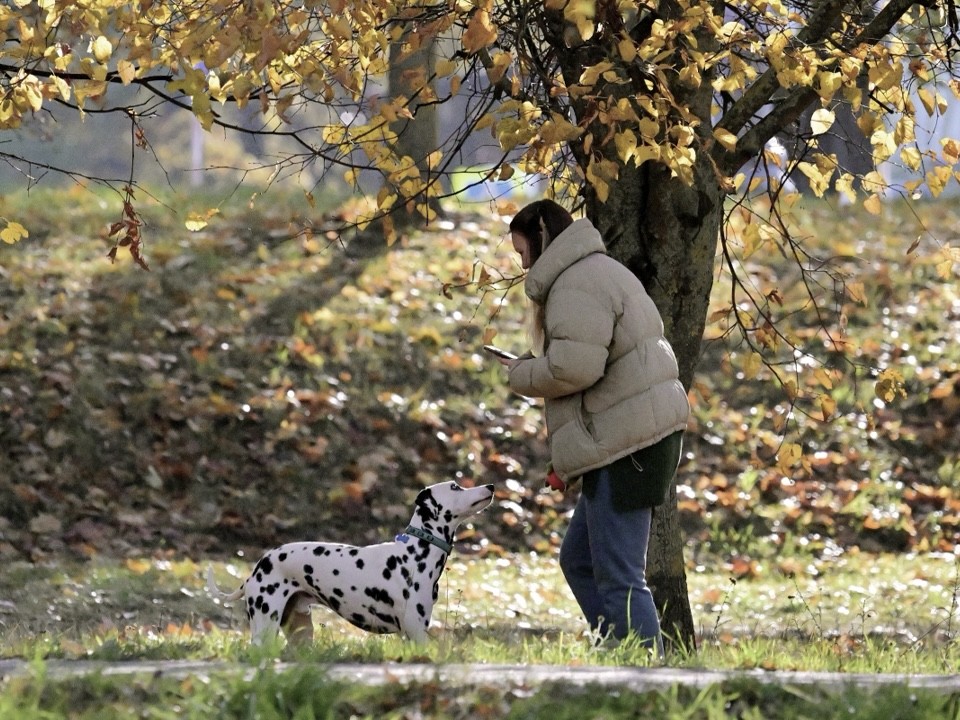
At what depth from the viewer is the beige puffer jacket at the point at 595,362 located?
5.01 metres

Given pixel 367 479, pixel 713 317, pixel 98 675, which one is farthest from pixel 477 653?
pixel 367 479

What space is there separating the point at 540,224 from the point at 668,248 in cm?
120

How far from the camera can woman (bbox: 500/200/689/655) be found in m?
5.02

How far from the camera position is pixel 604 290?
199 inches

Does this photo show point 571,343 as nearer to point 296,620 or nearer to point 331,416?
point 296,620

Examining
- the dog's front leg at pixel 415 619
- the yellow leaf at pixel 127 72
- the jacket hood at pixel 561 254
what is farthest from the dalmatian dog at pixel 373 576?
the yellow leaf at pixel 127 72

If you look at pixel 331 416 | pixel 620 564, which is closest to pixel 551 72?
pixel 620 564

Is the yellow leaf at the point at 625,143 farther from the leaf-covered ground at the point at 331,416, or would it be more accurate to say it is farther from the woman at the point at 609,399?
the leaf-covered ground at the point at 331,416

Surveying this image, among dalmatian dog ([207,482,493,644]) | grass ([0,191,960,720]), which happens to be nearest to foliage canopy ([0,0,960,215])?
grass ([0,191,960,720])

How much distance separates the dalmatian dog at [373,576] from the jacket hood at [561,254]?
Result: 0.84 m

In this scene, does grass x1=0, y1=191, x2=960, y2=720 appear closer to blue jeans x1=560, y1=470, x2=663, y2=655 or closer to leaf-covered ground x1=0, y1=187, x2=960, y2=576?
leaf-covered ground x1=0, y1=187, x2=960, y2=576

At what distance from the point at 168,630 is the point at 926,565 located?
5.60m

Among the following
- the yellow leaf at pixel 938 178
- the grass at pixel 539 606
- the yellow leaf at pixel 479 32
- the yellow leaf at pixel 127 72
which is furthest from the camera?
the grass at pixel 539 606

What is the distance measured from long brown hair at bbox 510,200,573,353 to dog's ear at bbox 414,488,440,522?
82 cm
